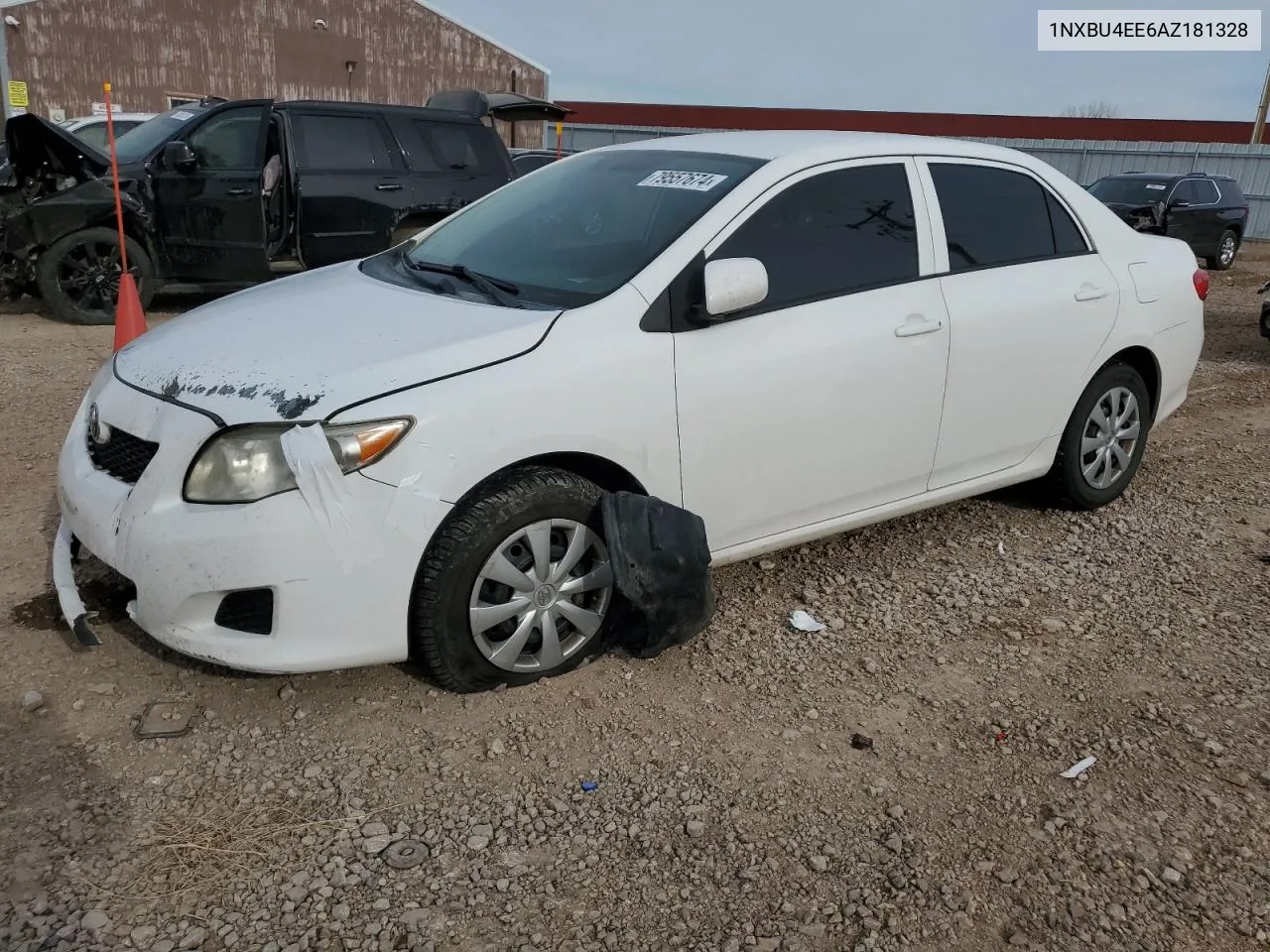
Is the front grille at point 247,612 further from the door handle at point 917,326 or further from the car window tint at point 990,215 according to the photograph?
the car window tint at point 990,215

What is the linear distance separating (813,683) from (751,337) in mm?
1169

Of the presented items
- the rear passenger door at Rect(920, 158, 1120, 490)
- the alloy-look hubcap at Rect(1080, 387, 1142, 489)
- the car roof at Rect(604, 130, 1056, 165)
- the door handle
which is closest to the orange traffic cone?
the car roof at Rect(604, 130, 1056, 165)

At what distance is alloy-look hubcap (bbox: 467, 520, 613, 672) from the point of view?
3.04 meters

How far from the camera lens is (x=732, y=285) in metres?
3.20

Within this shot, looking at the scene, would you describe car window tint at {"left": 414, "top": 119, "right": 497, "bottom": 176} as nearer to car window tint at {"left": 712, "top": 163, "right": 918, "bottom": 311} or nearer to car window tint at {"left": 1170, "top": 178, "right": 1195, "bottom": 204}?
car window tint at {"left": 712, "top": 163, "right": 918, "bottom": 311}

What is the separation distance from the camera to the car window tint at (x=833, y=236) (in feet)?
11.6

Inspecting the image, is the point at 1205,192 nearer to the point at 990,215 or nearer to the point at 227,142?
the point at 990,215

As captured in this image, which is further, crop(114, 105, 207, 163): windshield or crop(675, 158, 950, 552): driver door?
crop(114, 105, 207, 163): windshield


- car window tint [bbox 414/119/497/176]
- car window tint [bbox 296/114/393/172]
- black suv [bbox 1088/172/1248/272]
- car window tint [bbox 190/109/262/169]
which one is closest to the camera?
car window tint [bbox 190/109/262/169]

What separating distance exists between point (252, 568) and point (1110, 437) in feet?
12.8

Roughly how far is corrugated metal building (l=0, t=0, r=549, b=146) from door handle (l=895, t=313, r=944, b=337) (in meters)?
24.9

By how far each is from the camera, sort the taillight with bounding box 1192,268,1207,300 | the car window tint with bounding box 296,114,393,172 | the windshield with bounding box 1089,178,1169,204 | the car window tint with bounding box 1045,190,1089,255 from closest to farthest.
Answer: the car window tint with bounding box 1045,190,1089,255
the taillight with bounding box 1192,268,1207,300
the car window tint with bounding box 296,114,393,172
the windshield with bounding box 1089,178,1169,204

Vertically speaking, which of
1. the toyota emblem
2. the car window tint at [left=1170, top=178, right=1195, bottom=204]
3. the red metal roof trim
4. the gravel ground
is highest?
the red metal roof trim

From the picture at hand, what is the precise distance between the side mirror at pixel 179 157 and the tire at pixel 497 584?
6827 millimetres
